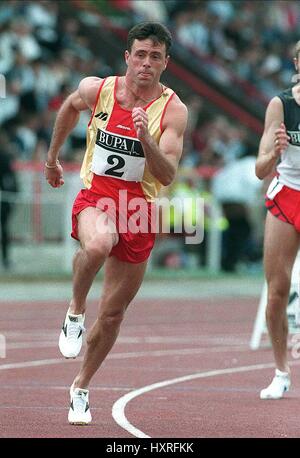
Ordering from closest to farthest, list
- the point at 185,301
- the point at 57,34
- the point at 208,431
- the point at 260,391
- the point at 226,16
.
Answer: the point at 208,431 < the point at 260,391 < the point at 185,301 < the point at 57,34 < the point at 226,16

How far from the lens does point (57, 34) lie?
83.9ft

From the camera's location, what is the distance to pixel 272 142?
10.1 meters

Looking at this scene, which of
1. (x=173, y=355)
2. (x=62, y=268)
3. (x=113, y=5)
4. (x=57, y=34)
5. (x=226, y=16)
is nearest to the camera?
(x=173, y=355)

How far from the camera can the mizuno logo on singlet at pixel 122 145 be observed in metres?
8.92

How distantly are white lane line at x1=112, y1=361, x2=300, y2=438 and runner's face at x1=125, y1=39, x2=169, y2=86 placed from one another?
2.20 metres

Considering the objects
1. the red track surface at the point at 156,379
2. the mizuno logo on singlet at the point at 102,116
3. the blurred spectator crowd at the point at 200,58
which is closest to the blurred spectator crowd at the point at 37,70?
the blurred spectator crowd at the point at 200,58

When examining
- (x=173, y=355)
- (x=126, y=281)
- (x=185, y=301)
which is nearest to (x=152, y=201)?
(x=126, y=281)

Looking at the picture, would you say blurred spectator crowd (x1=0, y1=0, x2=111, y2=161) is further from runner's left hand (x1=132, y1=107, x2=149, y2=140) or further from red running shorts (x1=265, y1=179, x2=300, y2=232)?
runner's left hand (x1=132, y1=107, x2=149, y2=140)

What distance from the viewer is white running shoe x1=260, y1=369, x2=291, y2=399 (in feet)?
34.8

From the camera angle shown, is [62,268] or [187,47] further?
[187,47]

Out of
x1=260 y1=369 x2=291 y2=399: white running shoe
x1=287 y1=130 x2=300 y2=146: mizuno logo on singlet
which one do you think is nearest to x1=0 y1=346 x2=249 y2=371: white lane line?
x1=260 y1=369 x2=291 y2=399: white running shoe
